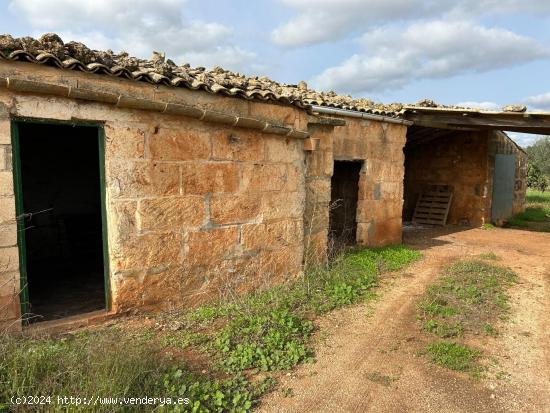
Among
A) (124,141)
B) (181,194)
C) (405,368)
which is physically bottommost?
(405,368)

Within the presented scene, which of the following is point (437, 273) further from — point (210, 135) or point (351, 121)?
point (210, 135)

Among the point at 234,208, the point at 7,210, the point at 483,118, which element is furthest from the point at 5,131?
the point at 483,118

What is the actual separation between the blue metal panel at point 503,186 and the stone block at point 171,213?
37.0 feet

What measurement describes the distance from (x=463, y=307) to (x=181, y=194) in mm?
3889

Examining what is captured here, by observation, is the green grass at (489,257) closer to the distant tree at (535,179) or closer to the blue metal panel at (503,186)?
the blue metal panel at (503,186)

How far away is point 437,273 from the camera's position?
23.7ft

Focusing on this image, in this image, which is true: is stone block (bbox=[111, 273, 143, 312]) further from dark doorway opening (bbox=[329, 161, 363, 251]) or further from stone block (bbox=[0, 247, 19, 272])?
dark doorway opening (bbox=[329, 161, 363, 251])

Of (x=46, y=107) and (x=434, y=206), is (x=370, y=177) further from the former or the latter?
(x=46, y=107)

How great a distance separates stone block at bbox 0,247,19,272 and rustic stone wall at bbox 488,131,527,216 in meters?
12.7

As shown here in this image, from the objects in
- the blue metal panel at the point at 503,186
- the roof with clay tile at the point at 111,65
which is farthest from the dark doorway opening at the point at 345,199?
the blue metal panel at the point at 503,186

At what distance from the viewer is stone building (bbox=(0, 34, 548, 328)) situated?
3938 mm

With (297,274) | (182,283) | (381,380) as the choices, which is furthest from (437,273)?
(182,283)

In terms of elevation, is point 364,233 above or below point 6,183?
below

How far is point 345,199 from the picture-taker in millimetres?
9148
